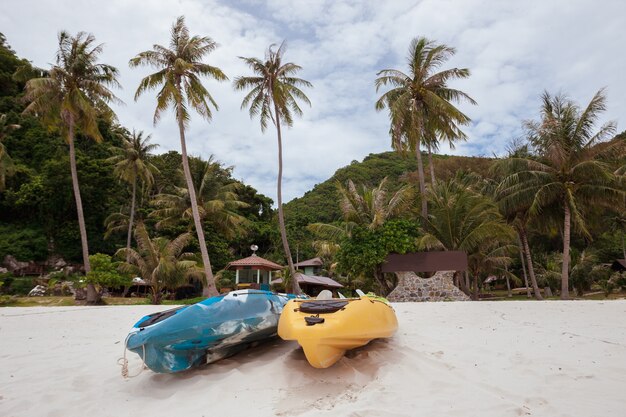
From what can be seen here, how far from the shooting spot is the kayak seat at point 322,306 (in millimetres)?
4602

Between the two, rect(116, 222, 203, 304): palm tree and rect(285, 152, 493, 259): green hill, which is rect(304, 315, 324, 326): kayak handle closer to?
rect(116, 222, 203, 304): palm tree

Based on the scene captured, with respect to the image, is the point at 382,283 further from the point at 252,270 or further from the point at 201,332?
the point at 201,332

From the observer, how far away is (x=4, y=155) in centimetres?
2655

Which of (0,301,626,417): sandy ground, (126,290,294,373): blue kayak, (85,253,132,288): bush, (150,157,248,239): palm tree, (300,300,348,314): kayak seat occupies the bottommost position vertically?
(0,301,626,417): sandy ground

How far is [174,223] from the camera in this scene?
84.4 ft

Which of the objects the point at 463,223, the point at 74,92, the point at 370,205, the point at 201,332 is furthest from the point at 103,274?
the point at 463,223

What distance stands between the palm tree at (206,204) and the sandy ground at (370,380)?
1903cm

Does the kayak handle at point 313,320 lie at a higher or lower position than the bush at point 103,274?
lower

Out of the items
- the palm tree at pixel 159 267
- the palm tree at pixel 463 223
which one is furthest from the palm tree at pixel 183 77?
the palm tree at pixel 463 223

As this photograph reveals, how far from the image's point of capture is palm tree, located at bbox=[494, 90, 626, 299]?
1588 centimetres

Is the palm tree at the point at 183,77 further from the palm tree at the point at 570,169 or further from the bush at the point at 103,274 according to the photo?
the palm tree at the point at 570,169

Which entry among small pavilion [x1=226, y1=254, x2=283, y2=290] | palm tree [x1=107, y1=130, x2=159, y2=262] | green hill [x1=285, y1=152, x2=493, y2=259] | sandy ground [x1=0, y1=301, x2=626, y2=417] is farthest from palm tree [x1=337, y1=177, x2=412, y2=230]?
palm tree [x1=107, y1=130, x2=159, y2=262]

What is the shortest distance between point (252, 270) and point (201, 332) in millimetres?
19984

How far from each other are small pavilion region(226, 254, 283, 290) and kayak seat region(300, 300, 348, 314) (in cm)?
1694
